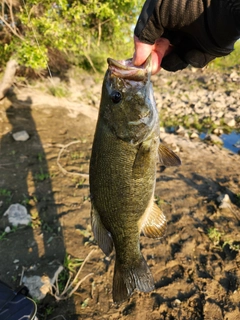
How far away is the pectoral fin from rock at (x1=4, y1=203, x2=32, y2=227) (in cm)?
286

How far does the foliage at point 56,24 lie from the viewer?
19.9 feet

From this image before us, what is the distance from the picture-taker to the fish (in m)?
1.77

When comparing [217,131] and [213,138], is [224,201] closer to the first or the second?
[213,138]

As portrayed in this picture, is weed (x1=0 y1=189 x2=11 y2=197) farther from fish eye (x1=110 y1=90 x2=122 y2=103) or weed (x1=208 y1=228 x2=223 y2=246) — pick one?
fish eye (x1=110 y1=90 x2=122 y2=103)

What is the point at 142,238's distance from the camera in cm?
437

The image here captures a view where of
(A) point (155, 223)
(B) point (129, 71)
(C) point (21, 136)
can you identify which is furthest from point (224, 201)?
(C) point (21, 136)

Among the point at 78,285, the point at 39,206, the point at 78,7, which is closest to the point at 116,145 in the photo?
the point at 78,285

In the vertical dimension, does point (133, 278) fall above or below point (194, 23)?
below

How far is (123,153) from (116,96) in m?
0.39

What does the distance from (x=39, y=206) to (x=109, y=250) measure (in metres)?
3.19

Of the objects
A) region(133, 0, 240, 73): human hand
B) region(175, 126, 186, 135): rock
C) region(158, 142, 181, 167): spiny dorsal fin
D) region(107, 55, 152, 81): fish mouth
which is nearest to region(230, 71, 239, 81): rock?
region(175, 126, 186, 135): rock

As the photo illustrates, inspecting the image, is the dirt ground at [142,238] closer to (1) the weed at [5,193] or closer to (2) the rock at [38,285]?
(1) the weed at [5,193]

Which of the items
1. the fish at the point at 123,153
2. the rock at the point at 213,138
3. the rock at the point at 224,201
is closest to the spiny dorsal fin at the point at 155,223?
the fish at the point at 123,153

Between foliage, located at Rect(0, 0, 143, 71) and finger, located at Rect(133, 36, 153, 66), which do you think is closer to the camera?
finger, located at Rect(133, 36, 153, 66)
